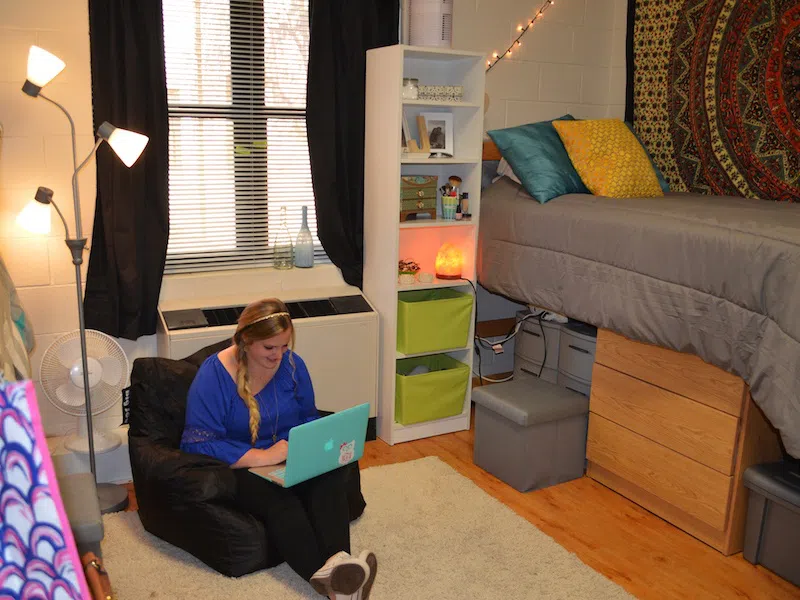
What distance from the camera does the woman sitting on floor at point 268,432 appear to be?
8.00 ft

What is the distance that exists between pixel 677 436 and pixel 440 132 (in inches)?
68.6

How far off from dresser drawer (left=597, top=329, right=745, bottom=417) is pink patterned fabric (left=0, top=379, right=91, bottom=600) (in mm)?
2209

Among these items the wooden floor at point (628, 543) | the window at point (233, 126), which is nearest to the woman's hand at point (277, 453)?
the wooden floor at point (628, 543)

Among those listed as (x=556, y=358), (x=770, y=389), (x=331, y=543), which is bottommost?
(x=331, y=543)

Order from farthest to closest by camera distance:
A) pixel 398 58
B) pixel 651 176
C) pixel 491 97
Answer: pixel 491 97 → pixel 651 176 → pixel 398 58

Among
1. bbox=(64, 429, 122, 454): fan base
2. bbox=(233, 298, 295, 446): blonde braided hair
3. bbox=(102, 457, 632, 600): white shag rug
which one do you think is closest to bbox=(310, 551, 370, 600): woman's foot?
bbox=(102, 457, 632, 600): white shag rug

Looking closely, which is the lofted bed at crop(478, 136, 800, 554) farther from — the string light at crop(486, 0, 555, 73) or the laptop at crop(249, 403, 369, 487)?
the laptop at crop(249, 403, 369, 487)

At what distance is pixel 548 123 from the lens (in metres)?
3.82

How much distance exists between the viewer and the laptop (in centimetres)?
233

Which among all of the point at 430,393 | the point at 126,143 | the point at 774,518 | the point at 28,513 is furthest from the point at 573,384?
the point at 28,513

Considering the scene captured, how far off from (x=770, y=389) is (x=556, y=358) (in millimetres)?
1372

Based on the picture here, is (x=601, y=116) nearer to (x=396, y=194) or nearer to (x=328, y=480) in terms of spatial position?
(x=396, y=194)

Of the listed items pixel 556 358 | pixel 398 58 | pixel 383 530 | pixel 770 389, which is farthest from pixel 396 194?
pixel 770 389

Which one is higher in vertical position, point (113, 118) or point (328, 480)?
point (113, 118)
